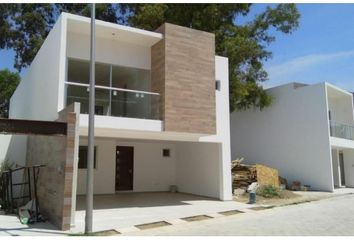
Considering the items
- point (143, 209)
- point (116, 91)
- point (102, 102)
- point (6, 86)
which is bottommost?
point (143, 209)

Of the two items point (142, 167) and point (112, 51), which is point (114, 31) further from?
point (142, 167)

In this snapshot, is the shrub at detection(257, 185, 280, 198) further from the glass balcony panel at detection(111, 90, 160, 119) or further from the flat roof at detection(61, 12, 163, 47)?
the flat roof at detection(61, 12, 163, 47)

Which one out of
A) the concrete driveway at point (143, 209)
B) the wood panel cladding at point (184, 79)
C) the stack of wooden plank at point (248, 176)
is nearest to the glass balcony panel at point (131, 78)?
the wood panel cladding at point (184, 79)

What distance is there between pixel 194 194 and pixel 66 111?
9.08 metres

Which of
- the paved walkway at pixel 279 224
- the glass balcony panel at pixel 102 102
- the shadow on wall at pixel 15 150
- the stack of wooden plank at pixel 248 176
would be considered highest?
the glass balcony panel at pixel 102 102

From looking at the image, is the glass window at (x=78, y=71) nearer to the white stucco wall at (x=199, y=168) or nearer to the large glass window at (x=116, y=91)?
the large glass window at (x=116, y=91)

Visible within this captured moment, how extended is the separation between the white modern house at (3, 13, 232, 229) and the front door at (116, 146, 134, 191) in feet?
6.43

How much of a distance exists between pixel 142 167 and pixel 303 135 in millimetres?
9366

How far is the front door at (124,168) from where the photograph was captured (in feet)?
61.8

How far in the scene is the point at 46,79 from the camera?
13500mm

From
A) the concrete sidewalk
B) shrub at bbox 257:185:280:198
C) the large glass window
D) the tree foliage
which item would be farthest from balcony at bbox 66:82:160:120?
→ the tree foliage

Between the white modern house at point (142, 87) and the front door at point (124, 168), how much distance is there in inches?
77.1

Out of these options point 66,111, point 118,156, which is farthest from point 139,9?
point 66,111

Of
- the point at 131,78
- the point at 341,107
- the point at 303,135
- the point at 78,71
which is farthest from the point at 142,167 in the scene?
the point at 341,107
